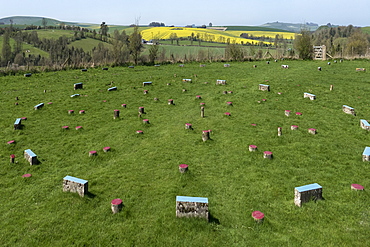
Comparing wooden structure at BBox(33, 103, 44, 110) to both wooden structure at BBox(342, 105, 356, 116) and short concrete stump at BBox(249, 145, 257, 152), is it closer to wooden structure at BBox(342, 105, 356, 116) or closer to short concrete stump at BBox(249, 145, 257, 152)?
short concrete stump at BBox(249, 145, 257, 152)

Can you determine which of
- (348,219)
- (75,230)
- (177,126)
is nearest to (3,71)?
(177,126)

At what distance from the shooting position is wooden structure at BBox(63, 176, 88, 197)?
1053 cm

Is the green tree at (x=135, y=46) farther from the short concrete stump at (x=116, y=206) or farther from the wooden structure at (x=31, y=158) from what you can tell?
the short concrete stump at (x=116, y=206)

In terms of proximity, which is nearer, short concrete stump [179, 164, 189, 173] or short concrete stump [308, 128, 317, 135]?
short concrete stump [179, 164, 189, 173]

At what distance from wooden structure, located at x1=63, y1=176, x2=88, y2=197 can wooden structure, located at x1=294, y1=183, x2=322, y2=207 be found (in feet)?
29.7

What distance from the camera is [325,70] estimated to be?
124ft

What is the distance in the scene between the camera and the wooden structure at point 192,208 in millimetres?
9039

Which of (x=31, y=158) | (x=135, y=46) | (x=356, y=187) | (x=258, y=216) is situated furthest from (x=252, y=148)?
(x=135, y=46)

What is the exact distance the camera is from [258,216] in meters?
9.20

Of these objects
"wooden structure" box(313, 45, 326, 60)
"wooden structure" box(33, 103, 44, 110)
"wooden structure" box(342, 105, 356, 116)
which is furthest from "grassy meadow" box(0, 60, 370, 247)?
"wooden structure" box(313, 45, 326, 60)

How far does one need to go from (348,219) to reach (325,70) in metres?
34.7

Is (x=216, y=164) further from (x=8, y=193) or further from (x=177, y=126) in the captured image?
(x=8, y=193)

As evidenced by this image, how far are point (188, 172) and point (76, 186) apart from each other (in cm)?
529

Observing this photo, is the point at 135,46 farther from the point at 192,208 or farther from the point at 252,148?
the point at 192,208
